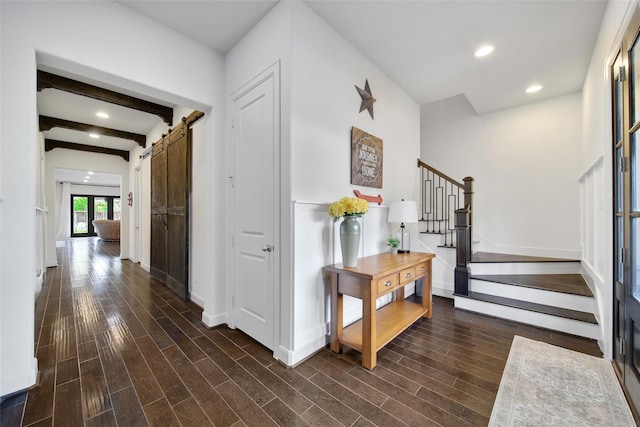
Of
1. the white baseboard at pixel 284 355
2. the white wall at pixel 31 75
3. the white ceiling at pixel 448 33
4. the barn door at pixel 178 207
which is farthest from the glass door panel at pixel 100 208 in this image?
the white baseboard at pixel 284 355

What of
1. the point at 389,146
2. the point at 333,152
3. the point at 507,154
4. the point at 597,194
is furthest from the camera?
the point at 507,154

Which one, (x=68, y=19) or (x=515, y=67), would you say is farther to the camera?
(x=515, y=67)

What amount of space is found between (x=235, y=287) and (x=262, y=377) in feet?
3.33

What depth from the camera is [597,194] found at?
2.66 metres

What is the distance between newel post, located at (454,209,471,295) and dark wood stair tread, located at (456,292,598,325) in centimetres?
13

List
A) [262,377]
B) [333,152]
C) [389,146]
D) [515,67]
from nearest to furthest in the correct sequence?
[262,377]
[333,152]
[515,67]
[389,146]

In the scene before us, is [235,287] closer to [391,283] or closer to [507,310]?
[391,283]

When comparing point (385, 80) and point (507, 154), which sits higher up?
point (385, 80)

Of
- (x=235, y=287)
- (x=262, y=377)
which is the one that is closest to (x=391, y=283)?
(x=262, y=377)

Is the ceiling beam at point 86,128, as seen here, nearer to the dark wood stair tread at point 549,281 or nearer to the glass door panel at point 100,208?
the dark wood stair tread at point 549,281

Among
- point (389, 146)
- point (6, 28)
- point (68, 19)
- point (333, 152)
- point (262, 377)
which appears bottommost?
point (262, 377)

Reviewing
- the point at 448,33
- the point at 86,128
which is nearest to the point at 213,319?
the point at 448,33

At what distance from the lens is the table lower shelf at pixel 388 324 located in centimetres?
216

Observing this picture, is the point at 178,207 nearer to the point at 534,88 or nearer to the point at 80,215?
the point at 534,88
